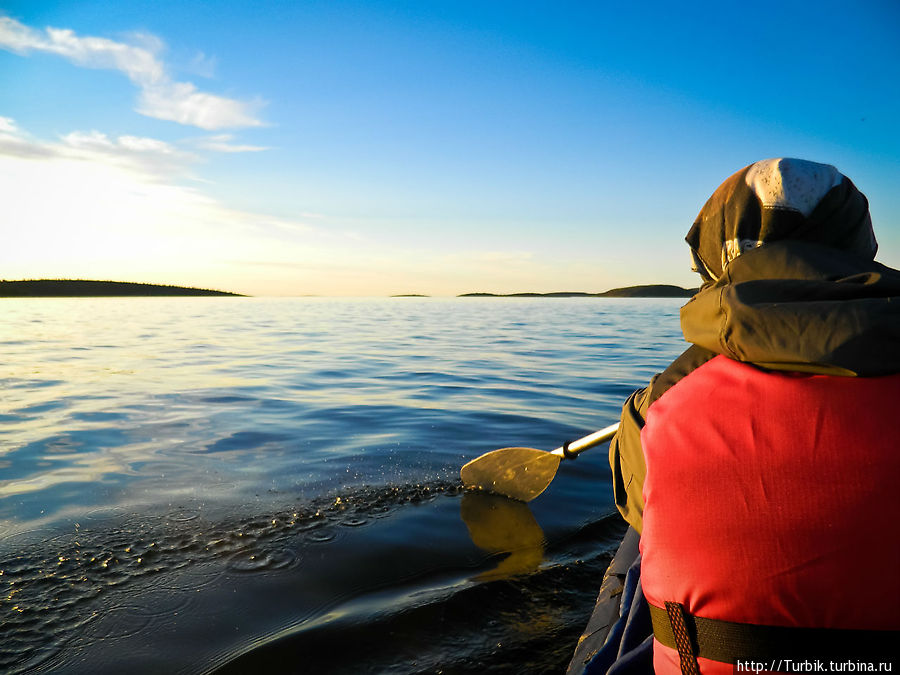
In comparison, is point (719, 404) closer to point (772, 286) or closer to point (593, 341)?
point (772, 286)

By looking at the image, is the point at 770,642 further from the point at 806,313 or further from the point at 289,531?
the point at 289,531

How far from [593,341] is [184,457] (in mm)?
16547

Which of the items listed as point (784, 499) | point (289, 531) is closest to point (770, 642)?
point (784, 499)

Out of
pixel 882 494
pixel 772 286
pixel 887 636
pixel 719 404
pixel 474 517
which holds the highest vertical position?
pixel 772 286

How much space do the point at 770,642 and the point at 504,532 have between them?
148 inches

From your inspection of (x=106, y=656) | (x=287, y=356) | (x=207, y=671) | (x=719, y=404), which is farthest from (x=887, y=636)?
(x=287, y=356)

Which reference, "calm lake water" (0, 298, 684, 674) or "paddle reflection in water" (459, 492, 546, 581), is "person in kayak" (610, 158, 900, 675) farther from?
"paddle reflection in water" (459, 492, 546, 581)

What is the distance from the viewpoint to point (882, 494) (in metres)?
1.33

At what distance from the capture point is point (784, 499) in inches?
54.9

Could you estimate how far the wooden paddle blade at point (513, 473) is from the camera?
5582mm

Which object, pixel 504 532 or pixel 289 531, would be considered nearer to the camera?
pixel 289 531

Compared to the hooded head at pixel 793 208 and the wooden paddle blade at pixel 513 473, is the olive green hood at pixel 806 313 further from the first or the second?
the wooden paddle blade at pixel 513 473

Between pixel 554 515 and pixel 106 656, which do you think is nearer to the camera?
pixel 106 656

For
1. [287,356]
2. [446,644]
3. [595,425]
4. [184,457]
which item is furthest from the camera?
[287,356]
